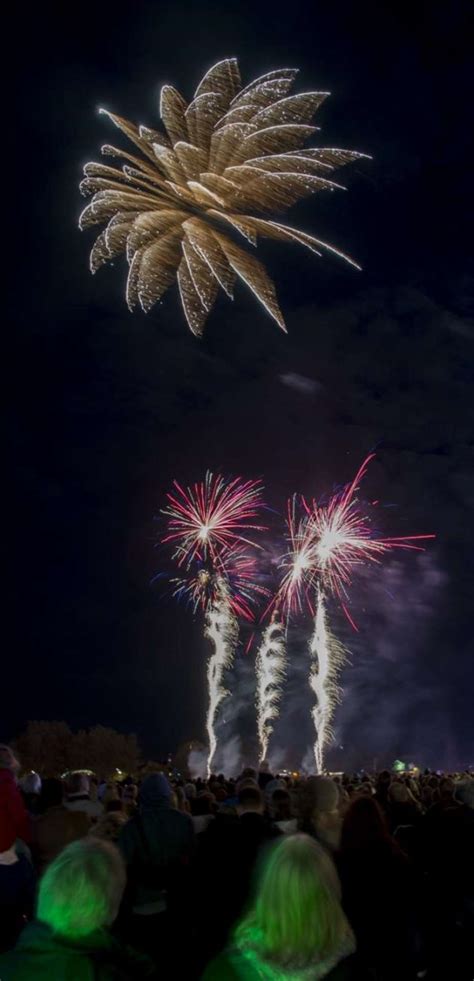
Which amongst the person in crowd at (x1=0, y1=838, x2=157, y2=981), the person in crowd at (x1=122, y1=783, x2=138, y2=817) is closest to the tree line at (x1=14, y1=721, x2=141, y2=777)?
the person in crowd at (x1=122, y1=783, x2=138, y2=817)

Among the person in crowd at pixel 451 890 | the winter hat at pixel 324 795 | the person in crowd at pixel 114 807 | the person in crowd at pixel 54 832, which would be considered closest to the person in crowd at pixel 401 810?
the person in crowd at pixel 451 890

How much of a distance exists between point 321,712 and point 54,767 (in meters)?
67.0

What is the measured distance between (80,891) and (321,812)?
11.3 feet

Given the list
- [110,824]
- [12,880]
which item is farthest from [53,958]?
[110,824]

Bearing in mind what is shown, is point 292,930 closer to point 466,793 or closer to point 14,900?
point 14,900

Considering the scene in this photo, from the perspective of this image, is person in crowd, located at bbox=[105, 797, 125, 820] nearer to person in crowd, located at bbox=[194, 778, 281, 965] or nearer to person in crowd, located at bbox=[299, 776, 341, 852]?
person in crowd, located at bbox=[194, 778, 281, 965]

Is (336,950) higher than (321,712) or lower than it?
lower

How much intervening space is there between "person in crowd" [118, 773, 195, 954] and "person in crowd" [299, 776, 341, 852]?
3.01 ft

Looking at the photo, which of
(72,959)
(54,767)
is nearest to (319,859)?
(72,959)

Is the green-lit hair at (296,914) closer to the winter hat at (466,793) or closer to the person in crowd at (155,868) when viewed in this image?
the person in crowd at (155,868)

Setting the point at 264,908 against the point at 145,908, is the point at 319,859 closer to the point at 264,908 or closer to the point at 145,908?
the point at 264,908

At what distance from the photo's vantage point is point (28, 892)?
5059 mm

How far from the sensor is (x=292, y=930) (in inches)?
114

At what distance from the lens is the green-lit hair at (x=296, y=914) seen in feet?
9.52
